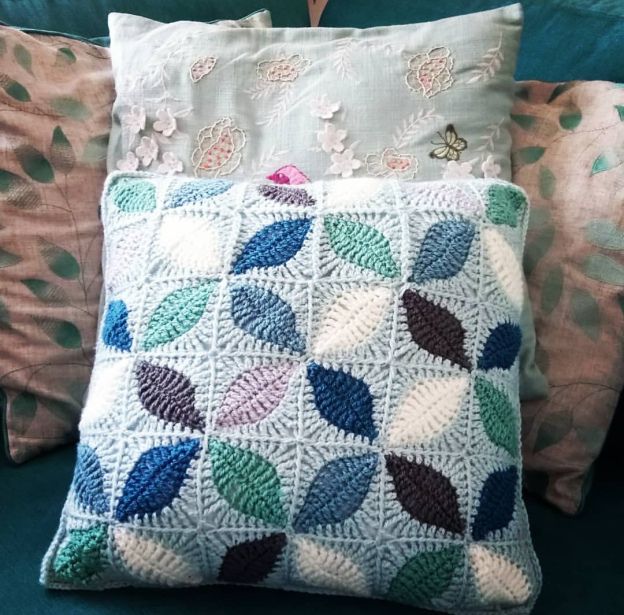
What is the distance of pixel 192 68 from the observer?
0.83m

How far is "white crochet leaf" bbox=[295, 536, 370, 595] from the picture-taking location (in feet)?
2.06

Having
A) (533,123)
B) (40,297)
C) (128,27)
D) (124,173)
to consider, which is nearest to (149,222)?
(124,173)

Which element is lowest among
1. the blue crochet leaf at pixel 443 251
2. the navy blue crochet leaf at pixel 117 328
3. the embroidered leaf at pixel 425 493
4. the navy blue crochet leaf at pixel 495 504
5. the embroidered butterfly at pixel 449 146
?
the navy blue crochet leaf at pixel 495 504

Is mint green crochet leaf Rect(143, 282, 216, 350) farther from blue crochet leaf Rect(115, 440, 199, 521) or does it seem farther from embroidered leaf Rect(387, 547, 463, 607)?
embroidered leaf Rect(387, 547, 463, 607)

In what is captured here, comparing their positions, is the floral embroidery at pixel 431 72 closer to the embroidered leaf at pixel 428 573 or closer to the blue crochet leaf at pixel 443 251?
the blue crochet leaf at pixel 443 251

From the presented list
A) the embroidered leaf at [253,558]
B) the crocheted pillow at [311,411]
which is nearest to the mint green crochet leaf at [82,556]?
the crocheted pillow at [311,411]

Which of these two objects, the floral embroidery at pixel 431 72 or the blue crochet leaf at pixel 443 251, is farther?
the floral embroidery at pixel 431 72

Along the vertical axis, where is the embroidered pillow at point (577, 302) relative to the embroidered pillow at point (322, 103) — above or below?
below

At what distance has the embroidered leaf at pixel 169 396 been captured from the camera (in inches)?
24.9

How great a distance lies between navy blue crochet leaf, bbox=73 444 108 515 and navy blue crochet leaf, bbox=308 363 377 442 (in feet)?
0.67

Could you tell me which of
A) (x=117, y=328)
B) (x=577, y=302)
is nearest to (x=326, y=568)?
(x=117, y=328)

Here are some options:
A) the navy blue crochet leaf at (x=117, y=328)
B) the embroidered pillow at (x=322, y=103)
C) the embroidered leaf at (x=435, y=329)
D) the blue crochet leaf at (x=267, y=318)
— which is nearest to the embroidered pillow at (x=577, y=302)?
the embroidered pillow at (x=322, y=103)

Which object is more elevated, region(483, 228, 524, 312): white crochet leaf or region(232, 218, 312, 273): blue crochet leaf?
region(232, 218, 312, 273): blue crochet leaf

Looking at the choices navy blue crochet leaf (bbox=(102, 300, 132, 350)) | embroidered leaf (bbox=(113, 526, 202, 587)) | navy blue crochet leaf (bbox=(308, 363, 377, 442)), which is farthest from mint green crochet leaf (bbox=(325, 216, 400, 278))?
embroidered leaf (bbox=(113, 526, 202, 587))
